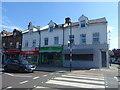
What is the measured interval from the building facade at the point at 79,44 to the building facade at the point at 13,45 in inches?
292

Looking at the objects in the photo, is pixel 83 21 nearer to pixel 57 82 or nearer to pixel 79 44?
pixel 79 44

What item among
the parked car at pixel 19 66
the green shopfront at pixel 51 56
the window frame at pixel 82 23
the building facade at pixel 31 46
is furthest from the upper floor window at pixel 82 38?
the parked car at pixel 19 66

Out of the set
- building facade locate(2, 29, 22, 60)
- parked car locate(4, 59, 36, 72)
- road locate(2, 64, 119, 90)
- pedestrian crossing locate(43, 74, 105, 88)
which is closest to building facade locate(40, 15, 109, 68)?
parked car locate(4, 59, 36, 72)

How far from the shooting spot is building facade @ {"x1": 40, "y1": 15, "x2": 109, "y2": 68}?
19.3 metres

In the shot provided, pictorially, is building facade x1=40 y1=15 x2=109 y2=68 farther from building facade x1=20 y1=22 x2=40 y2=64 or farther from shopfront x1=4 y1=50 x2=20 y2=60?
shopfront x1=4 y1=50 x2=20 y2=60

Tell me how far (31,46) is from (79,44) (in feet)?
37.1

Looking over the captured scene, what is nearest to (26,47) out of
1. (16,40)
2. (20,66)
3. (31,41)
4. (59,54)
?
(31,41)

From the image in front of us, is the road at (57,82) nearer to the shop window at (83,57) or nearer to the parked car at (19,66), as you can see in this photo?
the parked car at (19,66)

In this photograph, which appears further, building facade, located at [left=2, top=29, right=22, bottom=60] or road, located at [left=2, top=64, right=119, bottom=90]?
building facade, located at [left=2, top=29, right=22, bottom=60]

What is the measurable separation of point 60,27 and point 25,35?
9.62 meters

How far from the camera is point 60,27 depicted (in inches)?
916

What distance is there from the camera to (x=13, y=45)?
29.9 m

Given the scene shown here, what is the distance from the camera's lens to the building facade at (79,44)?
63.3 ft

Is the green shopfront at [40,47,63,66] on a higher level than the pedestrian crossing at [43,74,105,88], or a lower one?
higher
